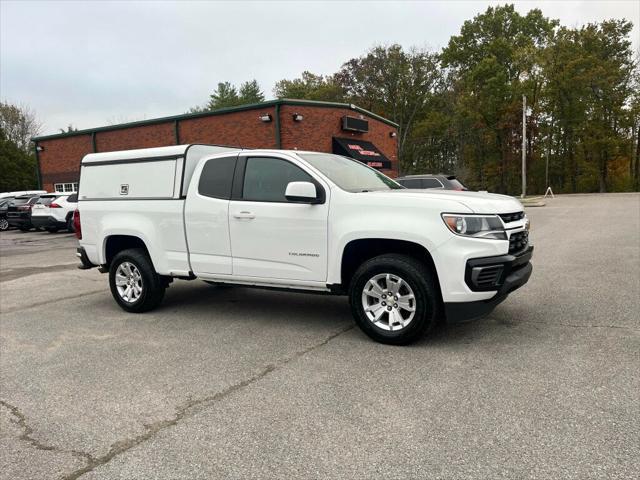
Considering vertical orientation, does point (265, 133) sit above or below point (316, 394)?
above

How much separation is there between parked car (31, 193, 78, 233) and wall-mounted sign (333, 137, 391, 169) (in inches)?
432

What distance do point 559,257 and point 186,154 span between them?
7.18 meters

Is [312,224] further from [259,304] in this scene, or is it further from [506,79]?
[506,79]

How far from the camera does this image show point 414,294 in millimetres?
4453

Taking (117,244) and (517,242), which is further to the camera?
(117,244)

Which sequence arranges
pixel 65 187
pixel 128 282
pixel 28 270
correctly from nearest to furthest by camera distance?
pixel 128 282 → pixel 28 270 → pixel 65 187

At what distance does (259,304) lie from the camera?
655 cm

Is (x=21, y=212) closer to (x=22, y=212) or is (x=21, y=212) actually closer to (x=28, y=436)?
(x=22, y=212)

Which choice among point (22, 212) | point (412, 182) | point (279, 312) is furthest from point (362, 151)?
point (279, 312)

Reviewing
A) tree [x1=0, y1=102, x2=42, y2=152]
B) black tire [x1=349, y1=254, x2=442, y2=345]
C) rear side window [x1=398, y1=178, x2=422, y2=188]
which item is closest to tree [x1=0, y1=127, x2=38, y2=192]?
tree [x1=0, y1=102, x2=42, y2=152]

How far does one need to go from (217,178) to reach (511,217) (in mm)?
3174

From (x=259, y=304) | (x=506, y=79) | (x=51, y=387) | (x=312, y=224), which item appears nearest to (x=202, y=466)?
(x=51, y=387)

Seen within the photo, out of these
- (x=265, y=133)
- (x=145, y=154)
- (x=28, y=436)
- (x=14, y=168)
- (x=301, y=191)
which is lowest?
(x=28, y=436)

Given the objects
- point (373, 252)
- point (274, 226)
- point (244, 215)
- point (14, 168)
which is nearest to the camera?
point (373, 252)
